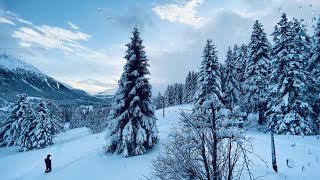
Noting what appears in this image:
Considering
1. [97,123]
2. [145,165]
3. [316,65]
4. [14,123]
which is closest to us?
[145,165]

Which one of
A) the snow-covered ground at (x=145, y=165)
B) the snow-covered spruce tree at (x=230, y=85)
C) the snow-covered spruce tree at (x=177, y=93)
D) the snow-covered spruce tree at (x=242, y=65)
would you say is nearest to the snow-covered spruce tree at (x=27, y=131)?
the snow-covered ground at (x=145, y=165)

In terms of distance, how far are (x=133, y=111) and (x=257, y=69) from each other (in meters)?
19.0

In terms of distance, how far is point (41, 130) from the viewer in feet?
139

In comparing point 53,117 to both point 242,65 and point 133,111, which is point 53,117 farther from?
point 242,65

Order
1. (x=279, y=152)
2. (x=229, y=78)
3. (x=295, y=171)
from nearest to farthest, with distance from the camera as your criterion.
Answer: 1. (x=295, y=171)
2. (x=279, y=152)
3. (x=229, y=78)

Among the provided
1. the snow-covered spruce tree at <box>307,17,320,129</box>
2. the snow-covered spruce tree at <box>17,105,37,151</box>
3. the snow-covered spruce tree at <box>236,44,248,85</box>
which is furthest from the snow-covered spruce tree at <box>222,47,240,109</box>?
the snow-covered spruce tree at <box>17,105,37,151</box>

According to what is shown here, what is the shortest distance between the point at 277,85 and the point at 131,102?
15.5m

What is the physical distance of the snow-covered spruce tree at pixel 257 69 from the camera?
105ft

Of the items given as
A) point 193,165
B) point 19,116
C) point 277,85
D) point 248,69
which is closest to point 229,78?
point 248,69

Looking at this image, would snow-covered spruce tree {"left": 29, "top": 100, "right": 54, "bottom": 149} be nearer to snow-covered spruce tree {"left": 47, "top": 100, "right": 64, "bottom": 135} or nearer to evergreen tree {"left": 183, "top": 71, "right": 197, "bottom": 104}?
snow-covered spruce tree {"left": 47, "top": 100, "right": 64, "bottom": 135}

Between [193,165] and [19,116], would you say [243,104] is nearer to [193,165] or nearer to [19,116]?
[193,165]

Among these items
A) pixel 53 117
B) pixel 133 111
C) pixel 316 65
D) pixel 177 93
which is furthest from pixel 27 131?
pixel 177 93

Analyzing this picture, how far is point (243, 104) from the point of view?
34375mm

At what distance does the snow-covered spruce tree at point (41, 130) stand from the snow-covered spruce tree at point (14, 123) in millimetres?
5269
